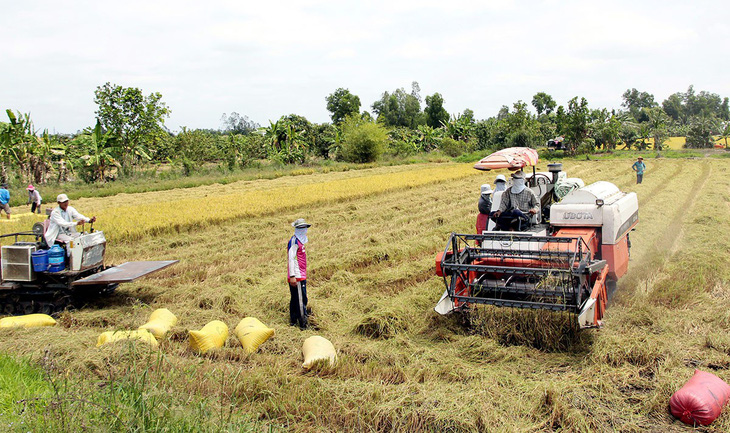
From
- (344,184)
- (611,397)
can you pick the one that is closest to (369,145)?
(344,184)

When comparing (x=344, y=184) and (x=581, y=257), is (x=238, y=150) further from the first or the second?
(x=581, y=257)

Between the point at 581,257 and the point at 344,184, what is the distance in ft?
55.5

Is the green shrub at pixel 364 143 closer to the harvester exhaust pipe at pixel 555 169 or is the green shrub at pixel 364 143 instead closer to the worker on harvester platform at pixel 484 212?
the harvester exhaust pipe at pixel 555 169

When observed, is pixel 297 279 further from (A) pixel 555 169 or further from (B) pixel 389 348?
(A) pixel 555 169

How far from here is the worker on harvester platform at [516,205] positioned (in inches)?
278

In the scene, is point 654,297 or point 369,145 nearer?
point 654,297

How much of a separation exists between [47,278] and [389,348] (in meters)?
5.42

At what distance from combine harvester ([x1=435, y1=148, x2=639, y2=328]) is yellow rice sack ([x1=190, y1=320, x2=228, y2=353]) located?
252cm

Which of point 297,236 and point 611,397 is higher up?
point 297,236

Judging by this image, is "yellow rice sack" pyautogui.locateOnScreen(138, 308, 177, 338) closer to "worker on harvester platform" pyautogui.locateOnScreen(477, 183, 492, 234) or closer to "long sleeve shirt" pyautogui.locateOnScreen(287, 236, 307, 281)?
"long sleeve shirt" pyautogui.locateOnScreen(287, 236, 307, 281)

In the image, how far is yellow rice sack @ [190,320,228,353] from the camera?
5.54 m

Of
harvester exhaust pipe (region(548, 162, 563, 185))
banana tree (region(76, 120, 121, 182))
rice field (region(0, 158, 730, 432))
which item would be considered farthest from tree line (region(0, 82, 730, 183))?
harvester exhaust pipe (region(548, 162, 563, 185))

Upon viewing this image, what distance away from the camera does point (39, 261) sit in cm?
735

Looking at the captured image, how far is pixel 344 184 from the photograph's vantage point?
22.1 m
